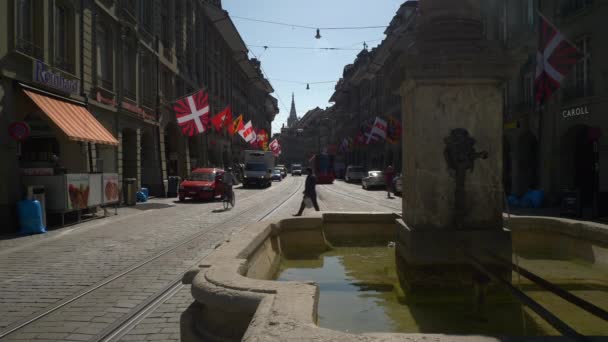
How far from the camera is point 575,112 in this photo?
19656 mm

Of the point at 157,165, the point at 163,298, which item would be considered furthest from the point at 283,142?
the point at 163,298

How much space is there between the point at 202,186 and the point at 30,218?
1120 cm

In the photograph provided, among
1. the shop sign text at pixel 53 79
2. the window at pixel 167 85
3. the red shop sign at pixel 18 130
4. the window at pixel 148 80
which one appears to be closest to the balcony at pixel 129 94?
the window at pixel 148 80

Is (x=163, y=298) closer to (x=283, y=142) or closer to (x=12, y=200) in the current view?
(x=12, y=200)

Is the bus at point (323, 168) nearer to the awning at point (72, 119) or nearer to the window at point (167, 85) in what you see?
the window at point (167, 85)

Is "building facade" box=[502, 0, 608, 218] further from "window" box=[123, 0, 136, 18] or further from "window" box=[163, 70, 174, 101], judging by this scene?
"window" box=[163, 70, 174, 101]

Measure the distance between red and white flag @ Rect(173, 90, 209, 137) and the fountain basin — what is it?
1823 cm

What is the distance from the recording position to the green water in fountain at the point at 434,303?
329cm

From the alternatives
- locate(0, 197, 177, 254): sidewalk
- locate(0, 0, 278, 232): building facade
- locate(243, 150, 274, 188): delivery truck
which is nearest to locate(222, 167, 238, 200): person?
locate(0, 197, 177, 254): sidewalk

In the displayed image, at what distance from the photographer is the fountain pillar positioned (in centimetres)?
424

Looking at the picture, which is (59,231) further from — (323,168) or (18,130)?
(323,168)

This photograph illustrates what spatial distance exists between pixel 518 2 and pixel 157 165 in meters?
21.6

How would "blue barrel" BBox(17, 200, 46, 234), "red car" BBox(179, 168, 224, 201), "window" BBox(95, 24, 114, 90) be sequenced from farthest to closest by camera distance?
"red car" BBox(179, 168, 224, 201) → "window" BBox(95, 24, 114, 90) → "blue barrel" BBox(17, 200, 46, 234)

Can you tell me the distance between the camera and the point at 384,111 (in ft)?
172
